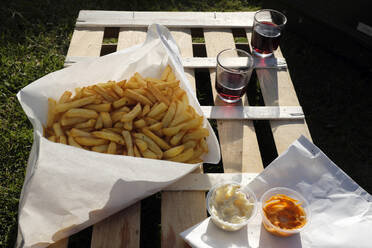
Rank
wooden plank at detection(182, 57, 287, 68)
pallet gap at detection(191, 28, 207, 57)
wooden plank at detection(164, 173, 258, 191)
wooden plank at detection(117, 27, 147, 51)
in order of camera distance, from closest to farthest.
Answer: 1. wooden plank at detection(164, 173, 258, 191)
2. wooden plank at detection(182, 57, 287, 68)
3. wooden plank at detection(117, 27, 147, 51)
4. pallet gap at detection(191, 28, 207, 57)

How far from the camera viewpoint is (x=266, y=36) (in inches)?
84.8

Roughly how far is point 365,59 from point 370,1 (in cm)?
53

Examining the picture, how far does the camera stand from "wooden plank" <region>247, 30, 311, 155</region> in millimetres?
1834

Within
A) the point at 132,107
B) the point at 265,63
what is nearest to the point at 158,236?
the point at 132,107

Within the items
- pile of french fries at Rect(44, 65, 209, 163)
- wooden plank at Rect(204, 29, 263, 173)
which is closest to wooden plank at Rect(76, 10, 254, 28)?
wooden plank at Rect(204, 29, 263, 173)

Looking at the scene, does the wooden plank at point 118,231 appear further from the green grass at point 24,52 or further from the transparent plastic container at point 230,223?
the green grass at point 24,52

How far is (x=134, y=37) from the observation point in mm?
2357

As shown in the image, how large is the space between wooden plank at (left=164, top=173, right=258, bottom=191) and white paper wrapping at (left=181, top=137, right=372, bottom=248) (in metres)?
0.11

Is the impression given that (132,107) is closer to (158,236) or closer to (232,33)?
(158,236)

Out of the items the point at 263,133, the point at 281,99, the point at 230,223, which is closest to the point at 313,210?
the point at 230,223

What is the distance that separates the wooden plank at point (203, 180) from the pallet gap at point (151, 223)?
681 millimetres

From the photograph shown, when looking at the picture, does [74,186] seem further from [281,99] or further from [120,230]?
[281,99]

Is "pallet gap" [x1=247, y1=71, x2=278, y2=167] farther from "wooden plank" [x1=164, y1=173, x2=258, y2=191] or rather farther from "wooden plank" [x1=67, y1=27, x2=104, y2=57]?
"wooden plank" [x1=67, y1=27, x2=104, y2=57]

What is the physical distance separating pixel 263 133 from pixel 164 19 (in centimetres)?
116
